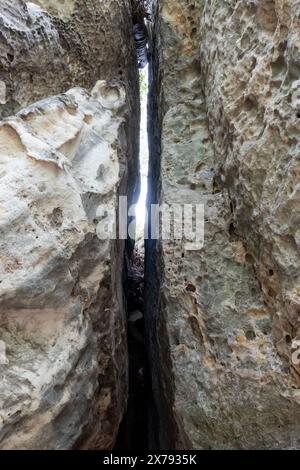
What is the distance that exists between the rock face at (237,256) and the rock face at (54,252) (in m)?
0.37

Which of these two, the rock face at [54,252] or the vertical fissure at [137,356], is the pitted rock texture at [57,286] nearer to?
the rock face at [54,252]

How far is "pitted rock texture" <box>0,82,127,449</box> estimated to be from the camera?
210 centimetres

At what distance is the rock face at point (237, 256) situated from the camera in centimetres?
214

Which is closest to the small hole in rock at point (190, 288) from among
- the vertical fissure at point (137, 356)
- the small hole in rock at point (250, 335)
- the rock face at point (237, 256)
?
the rock face at point (237, 256)

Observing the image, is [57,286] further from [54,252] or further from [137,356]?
[137,356]

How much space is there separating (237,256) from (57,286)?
0.97m

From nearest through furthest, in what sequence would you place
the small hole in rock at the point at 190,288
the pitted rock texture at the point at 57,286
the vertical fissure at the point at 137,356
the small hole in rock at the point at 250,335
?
the pitted rock texture at the point at 57,286 → the small hole in rock at the point at 250,335 → the small hole in rock at the point at 190,288 → the vertical fissure at the point at 137,356

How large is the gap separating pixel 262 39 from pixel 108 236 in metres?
1.30

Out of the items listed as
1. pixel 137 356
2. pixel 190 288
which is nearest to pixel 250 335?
pixel 190 288

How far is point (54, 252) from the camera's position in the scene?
225 centimetres

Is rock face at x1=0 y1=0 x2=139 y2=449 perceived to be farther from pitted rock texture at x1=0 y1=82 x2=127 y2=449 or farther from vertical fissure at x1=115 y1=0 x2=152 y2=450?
vertical fissure at x1=115 y1=0 x2=152 y2=450

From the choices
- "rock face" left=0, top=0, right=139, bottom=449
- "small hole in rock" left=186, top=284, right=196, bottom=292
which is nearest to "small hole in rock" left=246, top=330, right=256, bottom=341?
"small hole in rock" left=186, top=284, right=196, bottom=292

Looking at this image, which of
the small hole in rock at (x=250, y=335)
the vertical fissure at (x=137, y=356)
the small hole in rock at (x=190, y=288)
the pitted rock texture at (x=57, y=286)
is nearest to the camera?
the pitted rock texture at (x=57, y=286)
